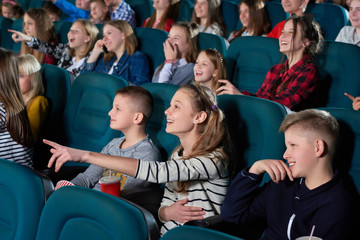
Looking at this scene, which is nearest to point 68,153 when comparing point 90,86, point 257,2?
point 90,86

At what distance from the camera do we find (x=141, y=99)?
191 cm

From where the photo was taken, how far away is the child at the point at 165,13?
3.51m

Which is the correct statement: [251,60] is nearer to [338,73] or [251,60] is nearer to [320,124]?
[338,73]

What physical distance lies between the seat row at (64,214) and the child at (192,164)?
1.01 feet

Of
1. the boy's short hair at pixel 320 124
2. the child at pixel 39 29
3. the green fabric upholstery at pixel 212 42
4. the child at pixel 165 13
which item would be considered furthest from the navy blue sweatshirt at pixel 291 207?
the child at pixel 39 29

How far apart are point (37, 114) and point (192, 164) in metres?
1.16

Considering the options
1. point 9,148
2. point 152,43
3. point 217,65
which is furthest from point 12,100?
point 152,43

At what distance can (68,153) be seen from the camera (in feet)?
4.37

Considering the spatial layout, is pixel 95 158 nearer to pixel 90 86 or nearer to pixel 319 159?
pixel 319 159

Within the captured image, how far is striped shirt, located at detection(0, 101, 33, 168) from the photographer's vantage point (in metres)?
2.08

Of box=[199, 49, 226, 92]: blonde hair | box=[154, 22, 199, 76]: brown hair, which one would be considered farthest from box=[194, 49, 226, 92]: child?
box=[154, 22, 199, 76]: brown hair

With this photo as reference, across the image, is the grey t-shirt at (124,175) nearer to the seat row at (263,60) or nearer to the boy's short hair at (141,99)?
the boy's short hair at (141,99)

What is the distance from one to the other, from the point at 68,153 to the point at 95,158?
0.26 feet

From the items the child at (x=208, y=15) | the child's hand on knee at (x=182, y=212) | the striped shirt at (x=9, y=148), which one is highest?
the child at (x=208, y=15)
